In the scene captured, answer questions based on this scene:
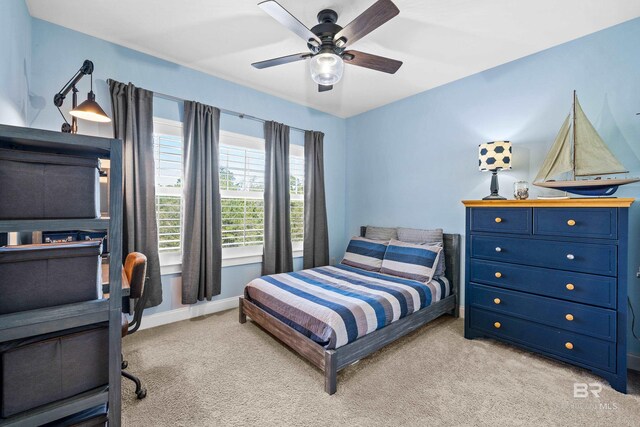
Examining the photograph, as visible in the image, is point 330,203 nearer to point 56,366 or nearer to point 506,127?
point 506,127

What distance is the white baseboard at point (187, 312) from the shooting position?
2820mm

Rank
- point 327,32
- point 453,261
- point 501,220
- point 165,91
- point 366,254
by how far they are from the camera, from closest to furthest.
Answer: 1. point 327,32
2. point 501,220
3. point 165,91
4. point 453,261
5. point 366,254

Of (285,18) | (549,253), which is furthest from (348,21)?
(549,253)

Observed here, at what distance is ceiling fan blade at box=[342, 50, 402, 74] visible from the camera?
2070 millimetres

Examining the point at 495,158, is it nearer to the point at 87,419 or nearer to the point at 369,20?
the point at 369,20

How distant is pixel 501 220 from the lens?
96.0 inches

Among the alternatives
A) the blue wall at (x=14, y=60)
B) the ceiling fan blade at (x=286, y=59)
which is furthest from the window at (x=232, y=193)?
the ceiling fan blade at (x=286, y=59)

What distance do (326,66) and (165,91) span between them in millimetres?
1892

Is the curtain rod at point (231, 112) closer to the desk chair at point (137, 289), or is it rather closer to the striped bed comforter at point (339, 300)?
the desk chair at point (137, 289)

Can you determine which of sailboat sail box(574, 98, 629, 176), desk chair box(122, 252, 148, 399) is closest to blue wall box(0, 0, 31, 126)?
desk chair box(122, 252, 148, 399)

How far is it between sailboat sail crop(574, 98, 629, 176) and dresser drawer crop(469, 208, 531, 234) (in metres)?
0.48

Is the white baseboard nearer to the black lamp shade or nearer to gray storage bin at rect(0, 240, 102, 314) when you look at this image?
the black lamp shade

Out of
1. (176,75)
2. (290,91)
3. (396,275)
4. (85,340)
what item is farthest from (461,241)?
(176,75)

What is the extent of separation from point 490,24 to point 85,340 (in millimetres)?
3255
